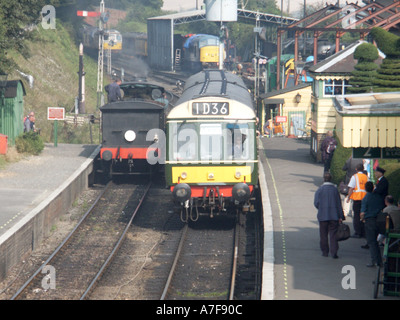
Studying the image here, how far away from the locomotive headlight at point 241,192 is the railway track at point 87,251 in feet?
9.23

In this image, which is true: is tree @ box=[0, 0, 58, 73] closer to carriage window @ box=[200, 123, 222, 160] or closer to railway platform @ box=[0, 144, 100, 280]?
railway platform @ box=[0, 144, 100, 280]

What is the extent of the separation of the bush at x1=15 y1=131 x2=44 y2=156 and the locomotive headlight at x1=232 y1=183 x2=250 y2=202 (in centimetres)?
1156

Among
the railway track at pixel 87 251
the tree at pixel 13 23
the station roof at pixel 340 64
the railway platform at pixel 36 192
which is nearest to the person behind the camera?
the railway track at pixel 87 251

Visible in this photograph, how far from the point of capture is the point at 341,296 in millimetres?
10766

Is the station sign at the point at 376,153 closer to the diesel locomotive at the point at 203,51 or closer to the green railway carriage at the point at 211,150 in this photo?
the green railway carriage at the point at 211,150

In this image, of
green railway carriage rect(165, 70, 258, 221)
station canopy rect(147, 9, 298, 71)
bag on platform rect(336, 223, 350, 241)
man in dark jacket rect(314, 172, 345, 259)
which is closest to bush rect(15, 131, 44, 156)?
green railway carriage rect(165, 70, 258, 221)

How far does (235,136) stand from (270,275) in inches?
215

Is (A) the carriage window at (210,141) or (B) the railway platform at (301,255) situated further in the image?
(A) the carriage window at (210,141)

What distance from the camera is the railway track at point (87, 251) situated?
13344mm

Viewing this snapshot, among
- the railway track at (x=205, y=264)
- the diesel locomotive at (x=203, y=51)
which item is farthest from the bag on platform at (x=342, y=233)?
the diesel locomotive at (x=203, y=51)

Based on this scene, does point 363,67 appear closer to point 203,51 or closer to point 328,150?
point 328,150

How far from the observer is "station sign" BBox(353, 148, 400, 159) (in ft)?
38.3

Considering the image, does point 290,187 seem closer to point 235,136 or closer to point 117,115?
point 235,136
